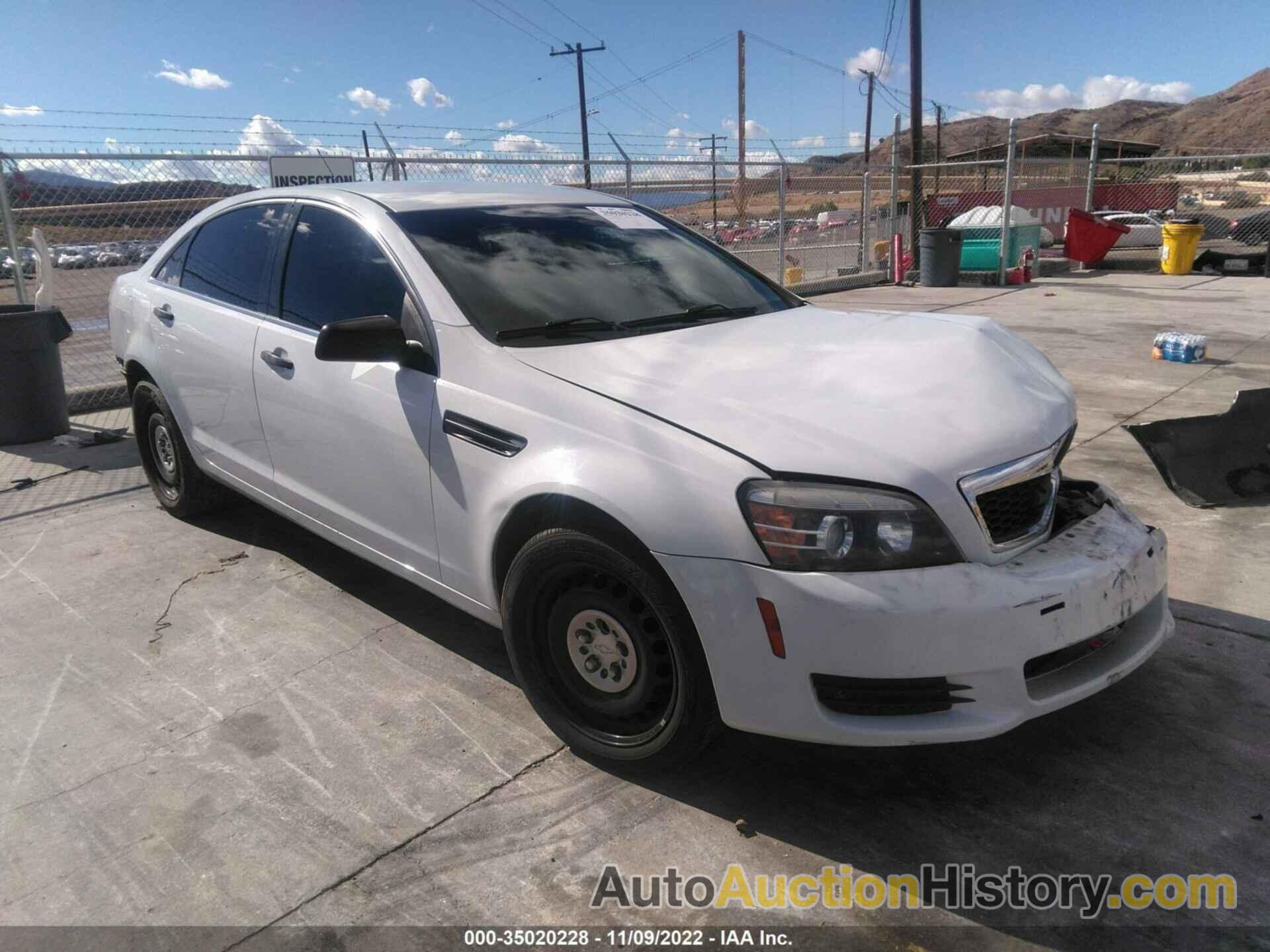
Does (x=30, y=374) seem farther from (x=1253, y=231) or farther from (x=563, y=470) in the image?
(x=1253, y=231)

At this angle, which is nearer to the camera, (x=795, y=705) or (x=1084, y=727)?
(x=795, y=705)

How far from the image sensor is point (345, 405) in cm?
331

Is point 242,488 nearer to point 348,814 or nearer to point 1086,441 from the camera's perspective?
point 348,814

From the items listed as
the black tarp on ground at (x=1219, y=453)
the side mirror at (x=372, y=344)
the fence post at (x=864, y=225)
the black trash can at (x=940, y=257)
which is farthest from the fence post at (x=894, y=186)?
the side mirror at (x=372, y=344)

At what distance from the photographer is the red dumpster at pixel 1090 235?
681 inches

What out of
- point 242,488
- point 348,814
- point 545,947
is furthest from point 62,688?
point 545,947

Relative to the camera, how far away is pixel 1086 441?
5.86 m

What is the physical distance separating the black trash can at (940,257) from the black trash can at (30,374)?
12368 millimetres

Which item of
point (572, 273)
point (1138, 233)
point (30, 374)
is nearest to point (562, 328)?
point (572, 273)

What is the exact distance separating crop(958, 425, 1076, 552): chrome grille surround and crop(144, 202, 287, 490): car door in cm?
279

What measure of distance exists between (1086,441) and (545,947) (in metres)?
4.97

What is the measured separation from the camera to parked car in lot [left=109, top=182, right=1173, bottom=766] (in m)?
2.26

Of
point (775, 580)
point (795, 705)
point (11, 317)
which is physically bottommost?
point (795, 705)

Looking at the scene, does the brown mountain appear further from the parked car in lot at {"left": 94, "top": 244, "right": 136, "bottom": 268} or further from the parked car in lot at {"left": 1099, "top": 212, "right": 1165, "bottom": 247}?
the parked car in lot at {"left": 94, "top": 244, "right": 136, "bottom": 268}
